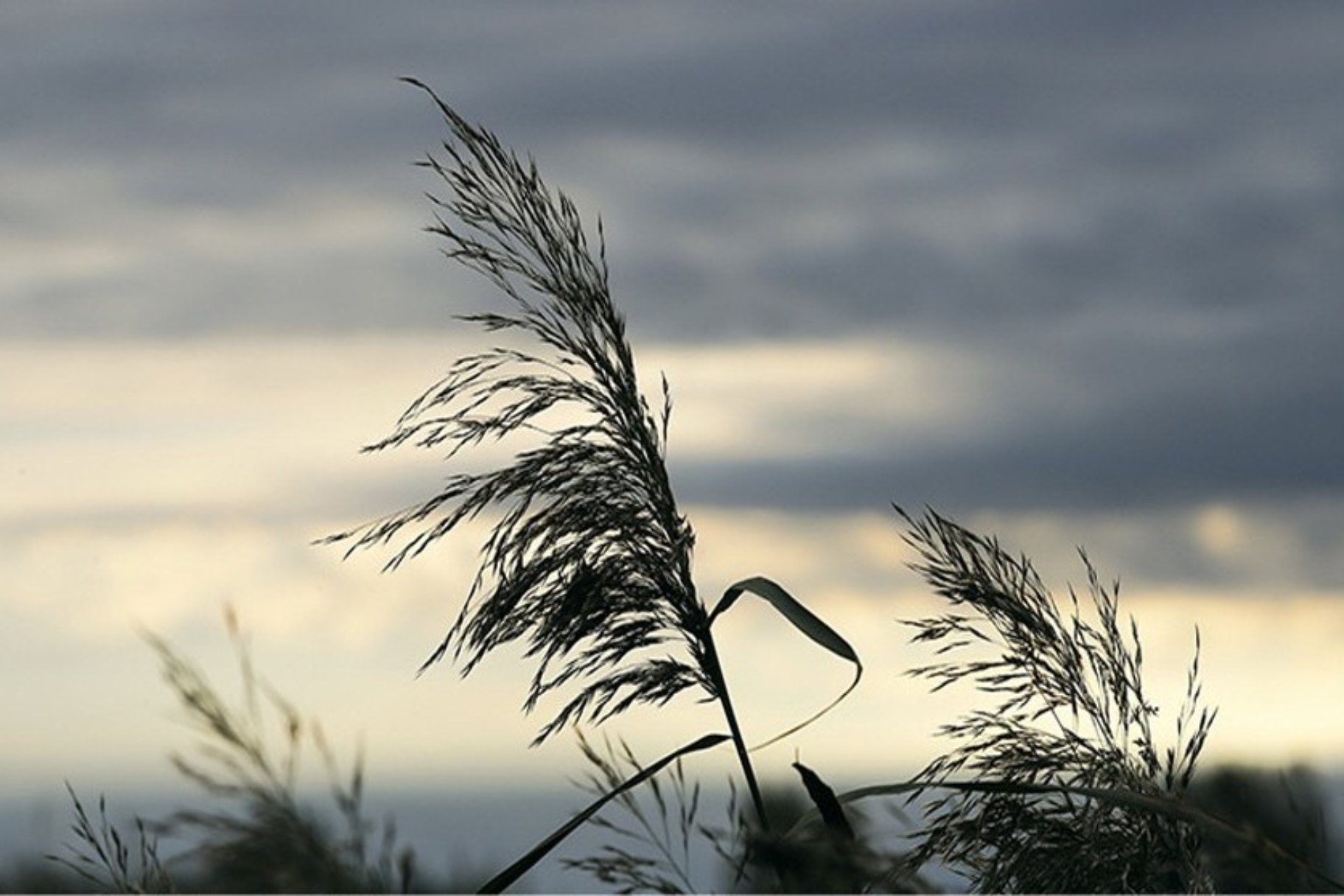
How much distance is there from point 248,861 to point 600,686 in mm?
1716

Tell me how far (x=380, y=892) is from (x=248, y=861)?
151 millimetres

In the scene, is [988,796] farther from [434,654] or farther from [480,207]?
[480,207]

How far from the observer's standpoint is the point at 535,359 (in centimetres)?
391

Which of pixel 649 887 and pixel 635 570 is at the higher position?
pixel 635 570

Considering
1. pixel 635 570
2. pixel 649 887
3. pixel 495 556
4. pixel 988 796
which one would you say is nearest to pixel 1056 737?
pixel 988 796

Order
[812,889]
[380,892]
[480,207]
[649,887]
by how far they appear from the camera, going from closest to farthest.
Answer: [380,892], [812,889], [649,887], [480,207]

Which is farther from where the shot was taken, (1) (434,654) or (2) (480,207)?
(2) (480,207)

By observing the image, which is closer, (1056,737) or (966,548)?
(1056,737)

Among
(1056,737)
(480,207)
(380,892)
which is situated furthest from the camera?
(480,207)

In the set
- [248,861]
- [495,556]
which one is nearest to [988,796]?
[495,556]

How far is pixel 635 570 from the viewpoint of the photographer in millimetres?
3578

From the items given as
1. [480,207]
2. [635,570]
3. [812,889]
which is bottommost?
[812,889]

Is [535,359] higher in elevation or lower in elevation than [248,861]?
higher

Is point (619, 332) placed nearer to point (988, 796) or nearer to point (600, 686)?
point (600, 686)
